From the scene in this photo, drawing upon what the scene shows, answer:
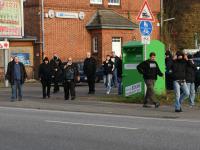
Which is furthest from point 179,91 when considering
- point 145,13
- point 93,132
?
point 93,132

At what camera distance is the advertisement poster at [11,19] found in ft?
114

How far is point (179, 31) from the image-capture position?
60.4m

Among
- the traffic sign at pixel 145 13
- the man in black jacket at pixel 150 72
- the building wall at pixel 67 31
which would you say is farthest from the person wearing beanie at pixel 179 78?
the building wall at pixel 67 31

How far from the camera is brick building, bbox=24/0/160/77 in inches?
1663

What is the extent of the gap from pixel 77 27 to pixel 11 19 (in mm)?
9721

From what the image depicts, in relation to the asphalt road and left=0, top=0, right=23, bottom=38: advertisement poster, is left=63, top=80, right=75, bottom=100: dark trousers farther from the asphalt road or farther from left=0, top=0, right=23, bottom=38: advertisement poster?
left=0, top=0, right=23, bottom=38: advertisement poster

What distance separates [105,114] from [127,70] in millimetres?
4515

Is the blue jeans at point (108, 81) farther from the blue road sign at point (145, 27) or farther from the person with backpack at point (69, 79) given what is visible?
the blue road sign at point (145, 27)

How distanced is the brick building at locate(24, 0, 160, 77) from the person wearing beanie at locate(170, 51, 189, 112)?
79.7ft

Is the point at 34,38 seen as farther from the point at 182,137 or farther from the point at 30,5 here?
the point at 182,137

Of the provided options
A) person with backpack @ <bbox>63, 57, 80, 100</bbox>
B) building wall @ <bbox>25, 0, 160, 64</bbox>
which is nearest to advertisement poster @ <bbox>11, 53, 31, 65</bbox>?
building wall @ <bbox>25, 0, 160, 64</bbox>

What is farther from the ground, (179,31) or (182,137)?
(179,31)

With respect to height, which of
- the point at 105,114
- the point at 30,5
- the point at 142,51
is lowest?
the point at 105,114

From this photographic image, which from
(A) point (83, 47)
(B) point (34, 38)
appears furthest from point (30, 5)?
(A) point (83, 47)
